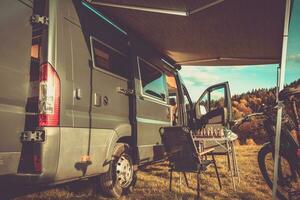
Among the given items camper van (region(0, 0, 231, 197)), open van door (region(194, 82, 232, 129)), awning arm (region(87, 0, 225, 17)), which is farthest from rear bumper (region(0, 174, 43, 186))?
open van door (region(194, 82, 232, 129))

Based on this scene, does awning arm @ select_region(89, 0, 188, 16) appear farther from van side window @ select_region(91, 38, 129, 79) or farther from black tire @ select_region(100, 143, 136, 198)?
black tire @ select_region(100, 143, 136, 198)

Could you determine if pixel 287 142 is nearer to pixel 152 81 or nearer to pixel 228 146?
pixel 228 146

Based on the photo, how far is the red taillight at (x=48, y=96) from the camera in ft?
9.36

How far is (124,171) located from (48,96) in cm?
183

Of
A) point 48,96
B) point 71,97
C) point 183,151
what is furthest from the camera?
point 183,151

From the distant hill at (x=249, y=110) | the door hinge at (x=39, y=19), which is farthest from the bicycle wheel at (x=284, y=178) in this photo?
the distant hill at (x=249, y=110)

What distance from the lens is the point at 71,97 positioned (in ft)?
10.5

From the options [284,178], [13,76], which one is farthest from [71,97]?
[284,178]

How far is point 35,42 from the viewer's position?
10.4ft

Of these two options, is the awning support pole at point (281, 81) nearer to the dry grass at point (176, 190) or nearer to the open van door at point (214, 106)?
the dry grass at point (176, 190)

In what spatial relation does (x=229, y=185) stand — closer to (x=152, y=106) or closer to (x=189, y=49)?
(x=152, y=106)

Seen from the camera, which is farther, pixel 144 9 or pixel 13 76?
pixel 144 9

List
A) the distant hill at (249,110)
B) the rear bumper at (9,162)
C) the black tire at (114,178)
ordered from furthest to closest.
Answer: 1. the distant hill at (249,110)
2. the black tire at (114,178)
3. the rear bumper at (9,162)

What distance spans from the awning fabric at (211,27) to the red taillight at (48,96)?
1326mm
